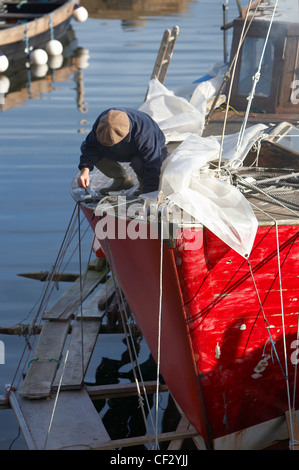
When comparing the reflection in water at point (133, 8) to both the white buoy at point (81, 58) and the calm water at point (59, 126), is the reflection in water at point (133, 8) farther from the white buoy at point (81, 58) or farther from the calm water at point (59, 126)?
the white buoy at point (81, 58)

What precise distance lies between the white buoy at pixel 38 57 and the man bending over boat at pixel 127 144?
1647cm

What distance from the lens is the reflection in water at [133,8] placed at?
3109 cm

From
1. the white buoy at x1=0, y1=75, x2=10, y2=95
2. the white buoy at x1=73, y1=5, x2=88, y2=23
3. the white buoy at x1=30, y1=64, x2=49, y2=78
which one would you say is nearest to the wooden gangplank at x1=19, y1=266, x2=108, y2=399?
the white buoy at x1=0, y1=75, x2=10, y2=95

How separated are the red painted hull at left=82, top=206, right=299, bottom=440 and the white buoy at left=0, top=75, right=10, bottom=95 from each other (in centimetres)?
1396

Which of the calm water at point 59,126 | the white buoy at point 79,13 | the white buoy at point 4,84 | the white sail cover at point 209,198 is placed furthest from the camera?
the white buoy at point 79,13

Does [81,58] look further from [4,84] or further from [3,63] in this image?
[4,84]

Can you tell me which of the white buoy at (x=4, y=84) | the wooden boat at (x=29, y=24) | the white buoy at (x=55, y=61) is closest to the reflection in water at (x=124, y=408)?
the white buoy at (x=4, y=84)

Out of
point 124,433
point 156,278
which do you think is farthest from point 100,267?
point 156,278

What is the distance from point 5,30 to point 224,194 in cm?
1653

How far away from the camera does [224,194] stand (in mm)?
5285

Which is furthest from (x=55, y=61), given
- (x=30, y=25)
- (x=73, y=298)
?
(x=73, y=298)

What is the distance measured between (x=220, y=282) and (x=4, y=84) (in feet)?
51.2

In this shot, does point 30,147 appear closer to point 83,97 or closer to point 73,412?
point 83,97

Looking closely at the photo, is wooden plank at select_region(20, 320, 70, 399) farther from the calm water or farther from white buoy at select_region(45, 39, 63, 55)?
white buoy at select_region(45, 39, 63, 55)
